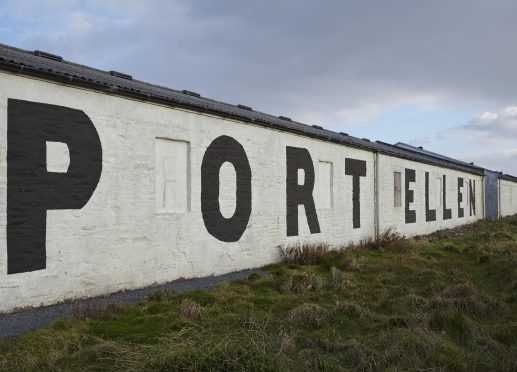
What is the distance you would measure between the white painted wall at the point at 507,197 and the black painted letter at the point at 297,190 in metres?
30.4

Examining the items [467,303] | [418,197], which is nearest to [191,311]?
[467,303]

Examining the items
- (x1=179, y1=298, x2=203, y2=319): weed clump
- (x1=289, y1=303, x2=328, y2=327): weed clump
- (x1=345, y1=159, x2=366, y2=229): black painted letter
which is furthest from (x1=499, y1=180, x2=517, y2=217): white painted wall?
(x1=179, y1=298, x2=203, y2=319): weed clump

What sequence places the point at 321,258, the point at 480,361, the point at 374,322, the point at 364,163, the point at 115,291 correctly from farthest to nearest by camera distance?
the point at 364,163
the point at 321,258
the point at 115,291
the point at 374,322
the point at 480,361

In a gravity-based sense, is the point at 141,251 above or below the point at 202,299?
above

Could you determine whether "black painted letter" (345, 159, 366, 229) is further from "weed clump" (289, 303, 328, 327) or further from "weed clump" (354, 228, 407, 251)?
"weed clump" (289, 303, 328, 327)

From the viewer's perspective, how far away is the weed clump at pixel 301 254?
484 inches

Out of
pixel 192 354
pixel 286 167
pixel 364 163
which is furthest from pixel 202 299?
pixel 364 163

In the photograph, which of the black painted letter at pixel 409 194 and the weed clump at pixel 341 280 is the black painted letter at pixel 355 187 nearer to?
the black painted letter at pixel 409 194

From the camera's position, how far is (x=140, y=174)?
8.93 metres

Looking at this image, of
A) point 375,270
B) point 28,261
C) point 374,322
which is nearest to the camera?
point 374,322

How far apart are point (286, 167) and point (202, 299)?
19.8 feet

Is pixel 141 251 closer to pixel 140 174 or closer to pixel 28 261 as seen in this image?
pixel 140 174

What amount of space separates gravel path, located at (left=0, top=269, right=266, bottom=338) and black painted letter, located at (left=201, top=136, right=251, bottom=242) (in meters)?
1.31

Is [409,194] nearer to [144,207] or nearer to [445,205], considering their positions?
[445,205]
